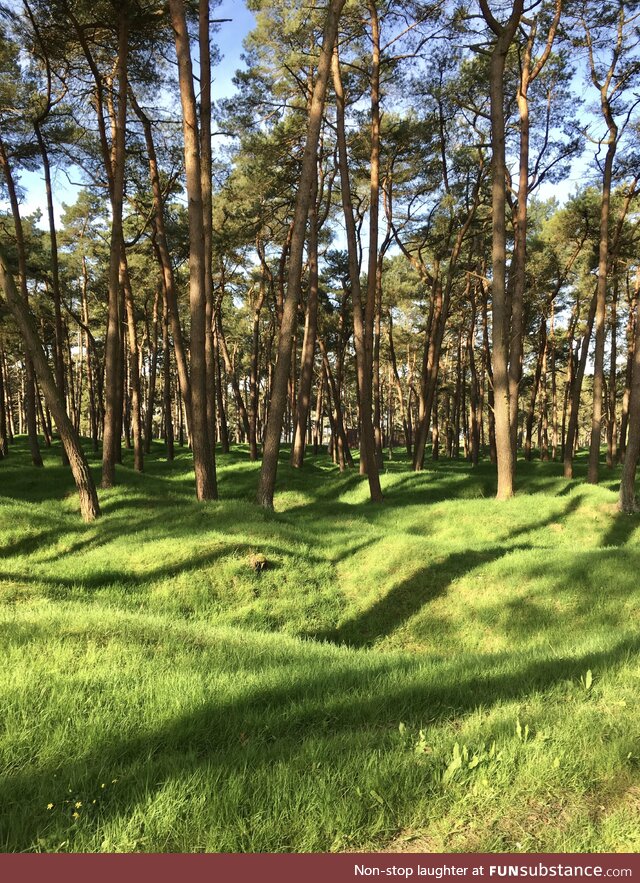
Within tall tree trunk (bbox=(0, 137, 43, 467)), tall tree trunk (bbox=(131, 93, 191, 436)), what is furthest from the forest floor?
tall tree trunk (bbox=(0, 137, 43, 467))

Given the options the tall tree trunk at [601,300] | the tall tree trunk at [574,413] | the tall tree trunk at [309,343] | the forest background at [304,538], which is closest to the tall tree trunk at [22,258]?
the forest background at [304,538]

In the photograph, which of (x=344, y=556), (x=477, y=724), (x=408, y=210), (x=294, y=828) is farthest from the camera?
(x=408, y=210)

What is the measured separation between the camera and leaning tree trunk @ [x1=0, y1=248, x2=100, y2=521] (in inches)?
404

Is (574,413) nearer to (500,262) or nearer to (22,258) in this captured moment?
(500,262)

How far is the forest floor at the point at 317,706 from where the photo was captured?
2.45 metres

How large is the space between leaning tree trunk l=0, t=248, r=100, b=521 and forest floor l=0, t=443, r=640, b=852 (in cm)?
270

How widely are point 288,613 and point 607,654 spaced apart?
4861mm

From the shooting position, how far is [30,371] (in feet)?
Result: 69.2

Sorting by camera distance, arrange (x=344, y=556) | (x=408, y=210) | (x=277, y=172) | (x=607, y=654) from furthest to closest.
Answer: (x=408, y=210), (x=277, y=172), (x=344, y=556), (x=607, y=654)

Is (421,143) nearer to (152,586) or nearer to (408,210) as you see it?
(408,210)

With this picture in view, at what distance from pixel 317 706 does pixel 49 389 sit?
988 centimetres

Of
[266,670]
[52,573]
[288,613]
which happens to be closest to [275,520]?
[288,613]

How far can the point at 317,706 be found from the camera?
3.65m

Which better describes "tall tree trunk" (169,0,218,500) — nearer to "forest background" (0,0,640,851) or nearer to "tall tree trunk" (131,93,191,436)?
"forest background" (0,0,640,851)
